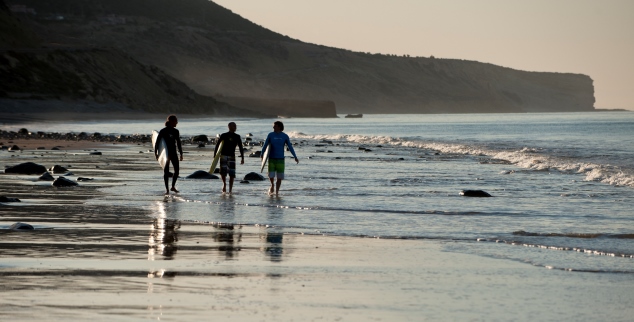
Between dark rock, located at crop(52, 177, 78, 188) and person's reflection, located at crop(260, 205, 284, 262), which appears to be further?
dark rock, located at crop(52, 177, 78, 188)

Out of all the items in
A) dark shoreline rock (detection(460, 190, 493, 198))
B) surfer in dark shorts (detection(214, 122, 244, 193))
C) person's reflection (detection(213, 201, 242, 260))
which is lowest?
person's reflection (detection(213, 201, 242, 260))

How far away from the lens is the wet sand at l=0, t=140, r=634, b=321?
8117mm

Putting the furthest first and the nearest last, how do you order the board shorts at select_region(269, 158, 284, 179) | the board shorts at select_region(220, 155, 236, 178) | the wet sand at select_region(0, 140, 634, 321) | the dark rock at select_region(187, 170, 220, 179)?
the dark rock at select_region(187, 170, 220, 179) < the board shorts at select_region(220, 155, 236, 178) < the board shorts at select_region(269, 158, 284, 179) < the wet sand at select_region(0, 140, 634, 321)

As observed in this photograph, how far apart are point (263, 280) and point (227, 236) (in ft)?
11.4

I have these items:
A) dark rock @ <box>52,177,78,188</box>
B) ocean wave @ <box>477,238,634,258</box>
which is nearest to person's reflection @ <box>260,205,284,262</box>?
ocean wave @ <box>477,238,634,258</box>

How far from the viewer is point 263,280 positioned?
31.1ft

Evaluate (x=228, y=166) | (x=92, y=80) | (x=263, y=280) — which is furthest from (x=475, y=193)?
(x=92, y=80)

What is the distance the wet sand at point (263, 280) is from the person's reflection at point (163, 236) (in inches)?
0.9

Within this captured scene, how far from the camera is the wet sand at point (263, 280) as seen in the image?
26.6 ft

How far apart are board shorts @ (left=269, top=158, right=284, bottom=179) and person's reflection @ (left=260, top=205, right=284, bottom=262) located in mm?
4091

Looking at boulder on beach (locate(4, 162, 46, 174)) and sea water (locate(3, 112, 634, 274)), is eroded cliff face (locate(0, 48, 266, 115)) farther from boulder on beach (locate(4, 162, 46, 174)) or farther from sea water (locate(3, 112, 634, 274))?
sea water (locate(3, 112, 634, 274))

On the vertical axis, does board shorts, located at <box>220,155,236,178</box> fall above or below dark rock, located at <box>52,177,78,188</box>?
above

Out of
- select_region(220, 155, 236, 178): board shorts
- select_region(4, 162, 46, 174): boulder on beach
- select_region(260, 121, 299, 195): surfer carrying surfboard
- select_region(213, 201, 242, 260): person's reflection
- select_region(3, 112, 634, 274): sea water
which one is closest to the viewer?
select_region(213, 201, 242, 260): person's reflection

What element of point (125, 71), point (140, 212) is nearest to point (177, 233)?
point (140, 212)
